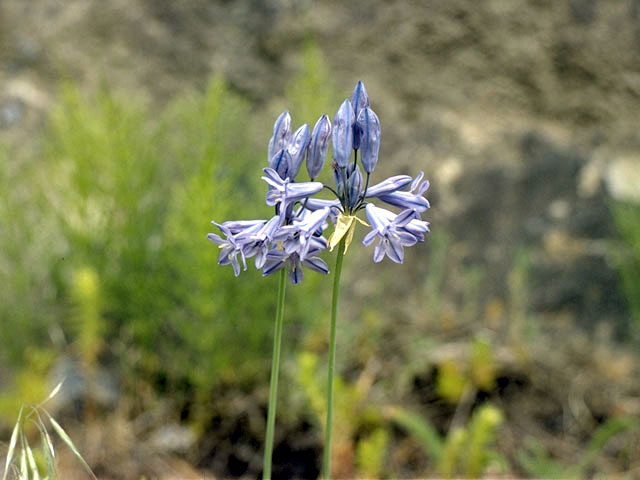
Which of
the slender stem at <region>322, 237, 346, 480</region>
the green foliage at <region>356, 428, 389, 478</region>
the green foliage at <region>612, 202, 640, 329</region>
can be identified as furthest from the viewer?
the green foliage at <region>612, 202, 640, 329</region>

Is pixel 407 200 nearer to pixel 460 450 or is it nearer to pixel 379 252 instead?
pixel 379 252

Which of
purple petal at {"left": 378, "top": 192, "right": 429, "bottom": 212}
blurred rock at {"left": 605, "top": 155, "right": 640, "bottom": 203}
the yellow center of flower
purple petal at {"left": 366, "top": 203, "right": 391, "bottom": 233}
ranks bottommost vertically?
the yellow center of flower

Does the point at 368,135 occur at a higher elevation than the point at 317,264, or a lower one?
higher

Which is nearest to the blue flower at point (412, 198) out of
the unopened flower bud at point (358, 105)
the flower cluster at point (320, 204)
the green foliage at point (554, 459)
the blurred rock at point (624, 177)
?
the flower cluster at point (320, 204)

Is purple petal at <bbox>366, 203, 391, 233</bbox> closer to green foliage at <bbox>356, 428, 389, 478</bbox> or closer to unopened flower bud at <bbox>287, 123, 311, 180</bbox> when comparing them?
unopened flower bud at <bbox>287, 123, 311, 180</bbox>

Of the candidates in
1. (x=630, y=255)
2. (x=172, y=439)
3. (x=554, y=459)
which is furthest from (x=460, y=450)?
(x=630, y=255)

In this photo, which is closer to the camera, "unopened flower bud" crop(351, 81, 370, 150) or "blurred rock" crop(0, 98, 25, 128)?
"unopened flower bud" crop(351, 81, 370, 150)

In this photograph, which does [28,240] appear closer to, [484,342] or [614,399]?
[484,342]

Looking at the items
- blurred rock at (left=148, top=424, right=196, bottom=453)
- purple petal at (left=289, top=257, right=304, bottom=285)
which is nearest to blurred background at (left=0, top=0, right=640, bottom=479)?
blurred rock at (left=148, top=424, right=196, bottom=453)
